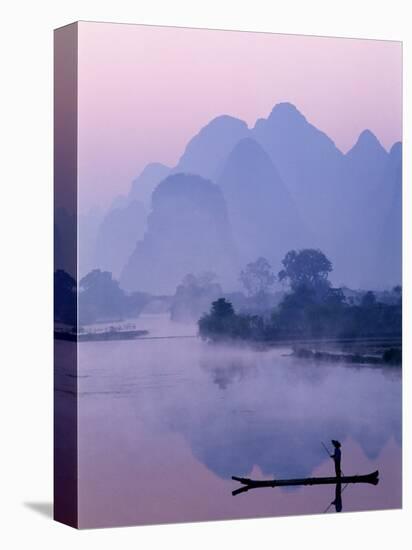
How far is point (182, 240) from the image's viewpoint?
13.4 m

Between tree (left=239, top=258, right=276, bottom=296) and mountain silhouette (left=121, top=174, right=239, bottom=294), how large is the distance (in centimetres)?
10

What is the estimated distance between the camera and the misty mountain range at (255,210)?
13242mm

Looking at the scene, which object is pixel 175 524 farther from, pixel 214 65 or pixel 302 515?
pixel 214 65

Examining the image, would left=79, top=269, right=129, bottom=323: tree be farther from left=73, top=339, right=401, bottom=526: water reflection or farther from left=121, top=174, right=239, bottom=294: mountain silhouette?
left=73, top=339, right=401, bottom=526: water reflection

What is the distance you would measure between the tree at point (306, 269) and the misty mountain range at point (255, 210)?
0.07m

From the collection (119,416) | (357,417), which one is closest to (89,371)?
(119,416)

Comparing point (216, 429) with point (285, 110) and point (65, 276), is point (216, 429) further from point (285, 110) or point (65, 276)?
point (285, 110)

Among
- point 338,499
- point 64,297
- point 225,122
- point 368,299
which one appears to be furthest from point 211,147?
point 338,499

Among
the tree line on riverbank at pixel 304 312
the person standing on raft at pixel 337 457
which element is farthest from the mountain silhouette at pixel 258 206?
the person standing on raft at pixel 337 457

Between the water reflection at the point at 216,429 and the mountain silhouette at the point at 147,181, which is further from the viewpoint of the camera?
the mountain silhouette at the point at 147,181

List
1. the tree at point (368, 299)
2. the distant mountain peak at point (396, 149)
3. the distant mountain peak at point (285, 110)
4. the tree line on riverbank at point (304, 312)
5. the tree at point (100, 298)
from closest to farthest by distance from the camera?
the tree at point (100, 298), the tree line on riverbank at point (304, 312), the distant mountain peak at point (285, 110), the tree at point (368, 299), the distant mountain peak at point (396, 149)

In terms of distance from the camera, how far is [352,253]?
14016 millimetres

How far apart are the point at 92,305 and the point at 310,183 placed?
207 cm

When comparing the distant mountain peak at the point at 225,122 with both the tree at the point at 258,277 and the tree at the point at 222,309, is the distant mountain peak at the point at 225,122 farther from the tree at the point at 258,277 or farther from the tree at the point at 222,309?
the tree at the point at 222,309
